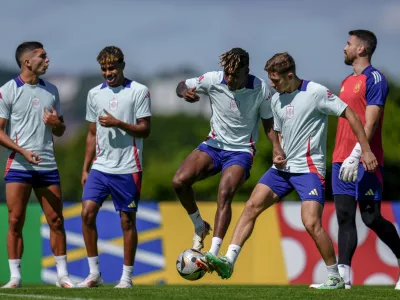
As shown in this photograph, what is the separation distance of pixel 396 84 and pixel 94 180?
Answer: 201ft

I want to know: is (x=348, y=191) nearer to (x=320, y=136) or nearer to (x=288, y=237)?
(x=320, y=136)

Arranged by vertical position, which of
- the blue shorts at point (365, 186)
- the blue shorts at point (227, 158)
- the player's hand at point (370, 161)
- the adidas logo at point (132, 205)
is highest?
the player's hand at point (370, 161)

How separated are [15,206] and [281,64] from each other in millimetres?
3589

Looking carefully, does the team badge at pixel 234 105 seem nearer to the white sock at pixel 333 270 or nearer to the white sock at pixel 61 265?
the white sock at pixel 333 270

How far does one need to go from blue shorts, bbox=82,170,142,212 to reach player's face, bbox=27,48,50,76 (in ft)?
4.56

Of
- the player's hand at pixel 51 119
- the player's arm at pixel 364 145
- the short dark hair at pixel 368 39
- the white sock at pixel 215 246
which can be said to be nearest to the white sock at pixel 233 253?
the white sock at pixel 215 246

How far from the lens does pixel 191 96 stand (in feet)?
37.7

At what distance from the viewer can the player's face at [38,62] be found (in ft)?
39.4

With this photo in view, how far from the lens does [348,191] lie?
11695 millimetres

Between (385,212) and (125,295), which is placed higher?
(125,295)

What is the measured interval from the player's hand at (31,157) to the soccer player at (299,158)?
2.45 meters

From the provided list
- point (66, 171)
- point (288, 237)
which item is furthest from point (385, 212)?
point (66, 171)

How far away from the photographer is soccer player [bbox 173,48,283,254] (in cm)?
1155

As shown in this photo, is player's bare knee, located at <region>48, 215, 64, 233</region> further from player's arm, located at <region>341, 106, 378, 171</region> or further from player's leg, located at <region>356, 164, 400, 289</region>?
player's arm, located at <region>341, 106, 378, 171</region>
